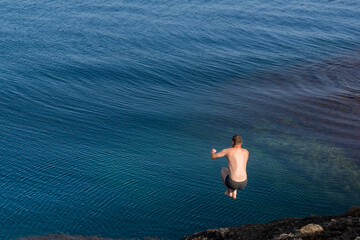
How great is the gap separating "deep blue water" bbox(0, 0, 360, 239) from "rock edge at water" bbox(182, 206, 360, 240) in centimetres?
256

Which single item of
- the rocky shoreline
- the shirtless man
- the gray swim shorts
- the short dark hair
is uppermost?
the short dark hair

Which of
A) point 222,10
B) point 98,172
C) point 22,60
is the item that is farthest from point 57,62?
point 222,10

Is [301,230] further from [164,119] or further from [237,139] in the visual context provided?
[164,119]

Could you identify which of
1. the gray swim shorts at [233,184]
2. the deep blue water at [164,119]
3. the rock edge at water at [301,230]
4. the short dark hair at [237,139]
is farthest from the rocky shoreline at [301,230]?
the deep blue water at [164,119]

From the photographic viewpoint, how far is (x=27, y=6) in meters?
35.5

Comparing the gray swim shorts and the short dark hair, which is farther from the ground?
the short dark hair

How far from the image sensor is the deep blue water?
14016 mm

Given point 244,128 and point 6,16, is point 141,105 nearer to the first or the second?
point 244,128

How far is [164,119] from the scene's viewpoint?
19516mm

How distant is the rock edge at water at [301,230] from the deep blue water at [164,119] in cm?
256

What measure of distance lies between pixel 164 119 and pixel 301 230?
423 inches

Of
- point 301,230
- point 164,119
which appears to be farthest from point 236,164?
point 164,119

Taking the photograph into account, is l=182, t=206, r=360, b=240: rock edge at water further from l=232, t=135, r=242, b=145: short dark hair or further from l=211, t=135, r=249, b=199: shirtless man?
l=232, t=135, r=242, b=145: short dark hair

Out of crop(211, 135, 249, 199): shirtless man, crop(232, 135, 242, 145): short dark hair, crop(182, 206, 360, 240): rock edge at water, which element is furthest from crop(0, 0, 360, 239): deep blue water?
crop(232, 135, 242, 145): short dark hair
